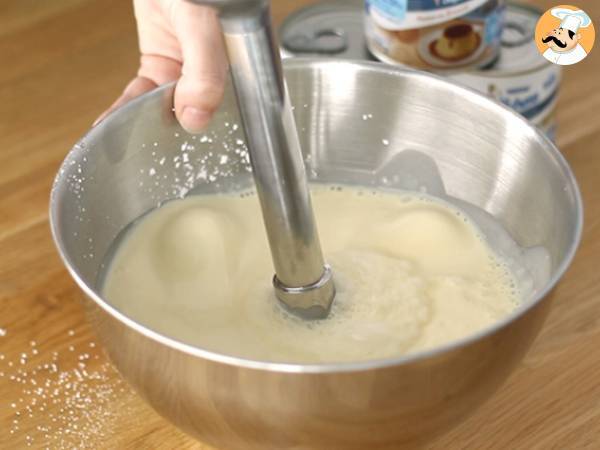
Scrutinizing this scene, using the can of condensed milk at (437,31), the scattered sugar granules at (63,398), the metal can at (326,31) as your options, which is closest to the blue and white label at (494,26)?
the can of condensed milk at (437,31)

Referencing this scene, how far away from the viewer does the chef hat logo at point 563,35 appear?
970 mm

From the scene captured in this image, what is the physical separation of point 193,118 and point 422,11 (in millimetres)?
Answer: 259

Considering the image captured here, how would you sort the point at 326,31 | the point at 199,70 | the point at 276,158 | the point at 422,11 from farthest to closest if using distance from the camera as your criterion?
1. the point at 326,31
2. the point at 422,11
3. the point at 199,70
4. the point at 276,158

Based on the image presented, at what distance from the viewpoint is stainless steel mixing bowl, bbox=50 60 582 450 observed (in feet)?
1.88

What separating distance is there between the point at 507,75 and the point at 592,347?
275 millimetres

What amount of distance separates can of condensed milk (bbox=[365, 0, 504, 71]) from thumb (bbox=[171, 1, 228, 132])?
0.22m

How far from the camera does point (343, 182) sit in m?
0.88

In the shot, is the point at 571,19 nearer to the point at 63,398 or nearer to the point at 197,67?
the point at 197,67

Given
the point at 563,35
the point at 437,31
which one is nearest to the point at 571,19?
the point at 563,35

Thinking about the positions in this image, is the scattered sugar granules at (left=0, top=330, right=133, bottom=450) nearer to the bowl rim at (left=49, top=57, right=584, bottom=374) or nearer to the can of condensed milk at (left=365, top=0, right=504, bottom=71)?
the bowl rim at (left=49, top=57, right=584, bottom=374)

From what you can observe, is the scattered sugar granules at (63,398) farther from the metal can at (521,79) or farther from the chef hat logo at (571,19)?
the chef hat logo at (571,19)

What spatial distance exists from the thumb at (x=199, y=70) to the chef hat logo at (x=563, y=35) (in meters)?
0.33

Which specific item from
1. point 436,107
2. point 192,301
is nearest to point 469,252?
point 436,107

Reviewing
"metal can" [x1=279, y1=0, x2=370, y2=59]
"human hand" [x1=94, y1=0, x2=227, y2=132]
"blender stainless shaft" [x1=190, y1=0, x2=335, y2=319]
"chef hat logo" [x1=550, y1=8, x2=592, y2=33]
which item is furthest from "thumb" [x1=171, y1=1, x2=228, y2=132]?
"chef hat logo" [x1=550, y1=8, x2=592, y2=33]
